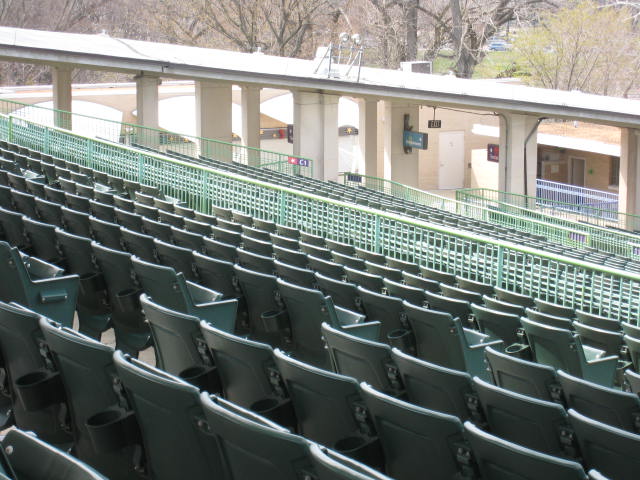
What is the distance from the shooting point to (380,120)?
3953 cm

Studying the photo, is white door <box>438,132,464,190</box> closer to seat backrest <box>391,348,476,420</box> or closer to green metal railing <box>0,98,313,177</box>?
green metal railing <box>0,98,313,177</box>

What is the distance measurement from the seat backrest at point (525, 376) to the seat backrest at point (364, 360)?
715 mm

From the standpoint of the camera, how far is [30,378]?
15.0 ft

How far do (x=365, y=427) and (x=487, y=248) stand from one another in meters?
6.65

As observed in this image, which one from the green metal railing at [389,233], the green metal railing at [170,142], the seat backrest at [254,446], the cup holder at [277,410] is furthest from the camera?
the green metal railing at [170,142]

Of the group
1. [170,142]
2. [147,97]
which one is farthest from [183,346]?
[170,142]

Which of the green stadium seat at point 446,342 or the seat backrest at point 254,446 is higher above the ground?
the seat backrest at point 254,446

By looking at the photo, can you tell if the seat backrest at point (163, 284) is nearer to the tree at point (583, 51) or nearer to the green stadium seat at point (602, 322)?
the green stadium seat at point (602, 322)

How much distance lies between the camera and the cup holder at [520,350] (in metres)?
7.08

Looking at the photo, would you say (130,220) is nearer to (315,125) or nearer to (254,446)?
(254,446)

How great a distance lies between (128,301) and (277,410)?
85.0 inches

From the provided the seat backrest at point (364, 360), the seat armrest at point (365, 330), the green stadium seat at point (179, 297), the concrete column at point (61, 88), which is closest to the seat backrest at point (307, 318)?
the seat armrest at point (365, 330)

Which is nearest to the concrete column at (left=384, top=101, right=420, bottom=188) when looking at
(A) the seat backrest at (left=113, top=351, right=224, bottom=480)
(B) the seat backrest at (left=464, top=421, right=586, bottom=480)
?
(A) the seat backrest at (left=113, top=351, right=224, bottom=480)

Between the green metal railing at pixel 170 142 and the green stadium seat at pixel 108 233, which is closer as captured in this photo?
the green stadium seat at pixel 108 233
